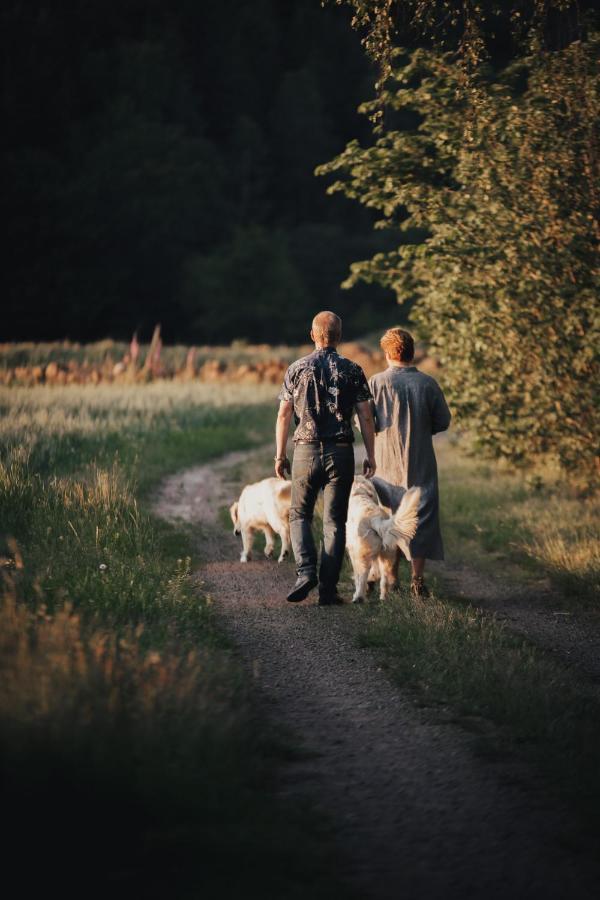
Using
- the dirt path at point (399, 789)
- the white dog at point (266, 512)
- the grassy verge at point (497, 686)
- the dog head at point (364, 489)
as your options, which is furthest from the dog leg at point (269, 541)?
the dirt path at point (399, 789)

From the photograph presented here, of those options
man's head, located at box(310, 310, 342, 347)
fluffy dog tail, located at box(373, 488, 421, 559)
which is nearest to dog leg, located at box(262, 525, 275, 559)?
fluffy dog tail, located at box(373, 488, 421, 559)

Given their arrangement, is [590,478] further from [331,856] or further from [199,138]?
[199,138]

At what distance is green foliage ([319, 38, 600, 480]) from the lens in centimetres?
1178

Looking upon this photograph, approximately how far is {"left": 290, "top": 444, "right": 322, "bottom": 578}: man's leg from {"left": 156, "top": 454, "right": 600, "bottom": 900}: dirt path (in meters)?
0.86

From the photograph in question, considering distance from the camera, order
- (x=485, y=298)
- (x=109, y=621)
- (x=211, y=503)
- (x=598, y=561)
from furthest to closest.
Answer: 1. (x=211, y=503)
2. (x=485, y=298)
3. (x=598, y=561)
4. (x=109, y=621)

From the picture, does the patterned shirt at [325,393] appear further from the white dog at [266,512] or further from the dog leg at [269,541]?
the dog leg at [269,541]

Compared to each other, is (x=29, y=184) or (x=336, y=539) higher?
(x=29, y=184)

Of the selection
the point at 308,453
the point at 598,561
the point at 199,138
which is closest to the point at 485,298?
the point at 598,561

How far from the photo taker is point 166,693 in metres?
4.85

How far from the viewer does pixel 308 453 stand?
27.5 ft

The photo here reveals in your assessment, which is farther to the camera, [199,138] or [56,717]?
[199,138]

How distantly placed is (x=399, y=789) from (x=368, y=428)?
4.04 metres

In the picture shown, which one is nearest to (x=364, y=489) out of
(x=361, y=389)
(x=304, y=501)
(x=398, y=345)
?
(x=304, y=501)

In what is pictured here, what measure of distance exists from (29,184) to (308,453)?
51.8 meters
